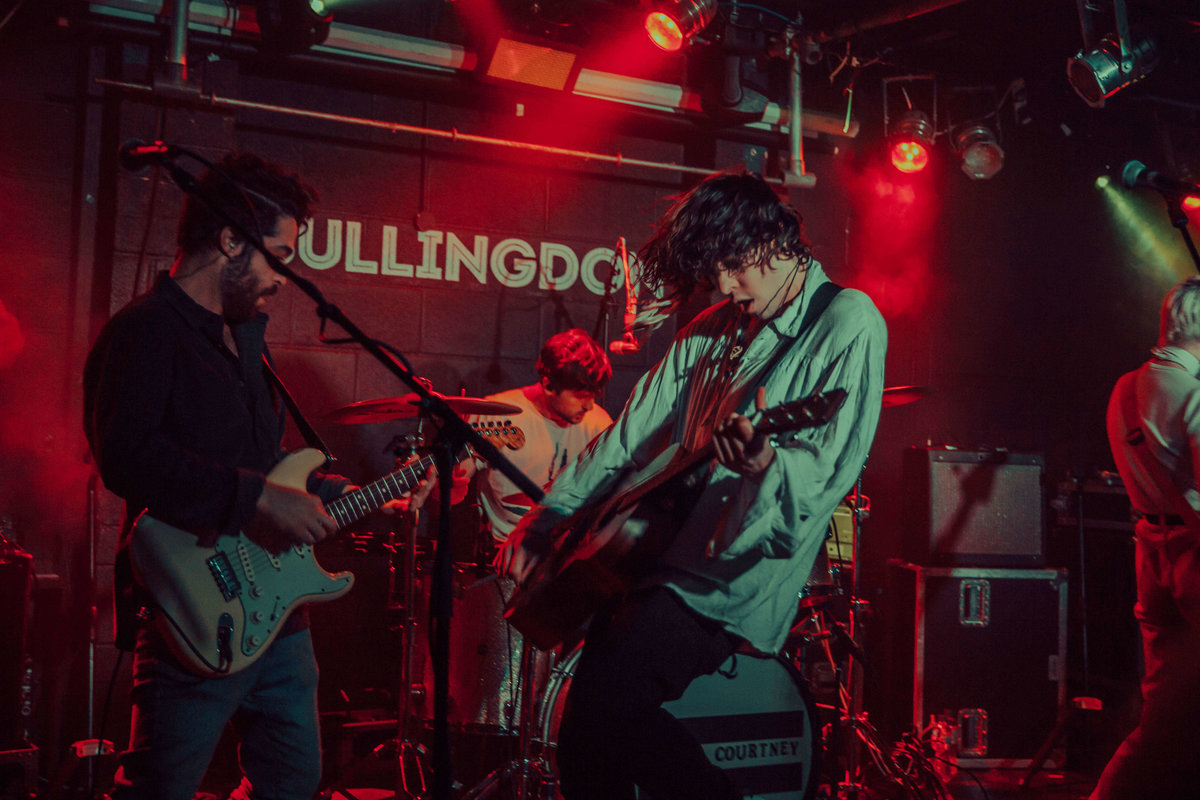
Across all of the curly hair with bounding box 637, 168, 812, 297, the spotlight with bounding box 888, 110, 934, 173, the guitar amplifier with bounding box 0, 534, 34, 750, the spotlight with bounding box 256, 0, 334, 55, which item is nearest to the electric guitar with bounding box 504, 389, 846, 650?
the curly hair with bounding box 637, 168, 812, 297

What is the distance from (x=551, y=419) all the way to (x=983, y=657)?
8.91 ft

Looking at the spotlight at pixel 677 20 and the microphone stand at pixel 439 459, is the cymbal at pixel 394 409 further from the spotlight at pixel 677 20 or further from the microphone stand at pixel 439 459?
the spotlight at pixel 677 20

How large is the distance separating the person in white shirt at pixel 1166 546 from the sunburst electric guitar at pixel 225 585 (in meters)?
2.71

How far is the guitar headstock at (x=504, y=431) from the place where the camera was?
384 centimetres

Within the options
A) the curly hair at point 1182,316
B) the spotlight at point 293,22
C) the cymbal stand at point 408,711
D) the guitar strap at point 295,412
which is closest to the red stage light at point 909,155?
the curly hair at point 1182,316

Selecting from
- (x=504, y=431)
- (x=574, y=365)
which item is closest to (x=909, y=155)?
(x=574, y=365)

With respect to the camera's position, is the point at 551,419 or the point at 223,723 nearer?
the point at 223,723

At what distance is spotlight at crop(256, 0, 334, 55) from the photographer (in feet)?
14.3

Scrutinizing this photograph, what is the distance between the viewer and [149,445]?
222 cm

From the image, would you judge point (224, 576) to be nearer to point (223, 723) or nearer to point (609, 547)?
point (223, 723)

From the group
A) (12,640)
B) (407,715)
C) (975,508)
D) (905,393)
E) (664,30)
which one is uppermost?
(664,30)

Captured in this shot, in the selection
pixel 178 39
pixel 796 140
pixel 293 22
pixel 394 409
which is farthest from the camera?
pixel 796 140

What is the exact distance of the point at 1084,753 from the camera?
16.3 ft

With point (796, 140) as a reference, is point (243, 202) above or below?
below
